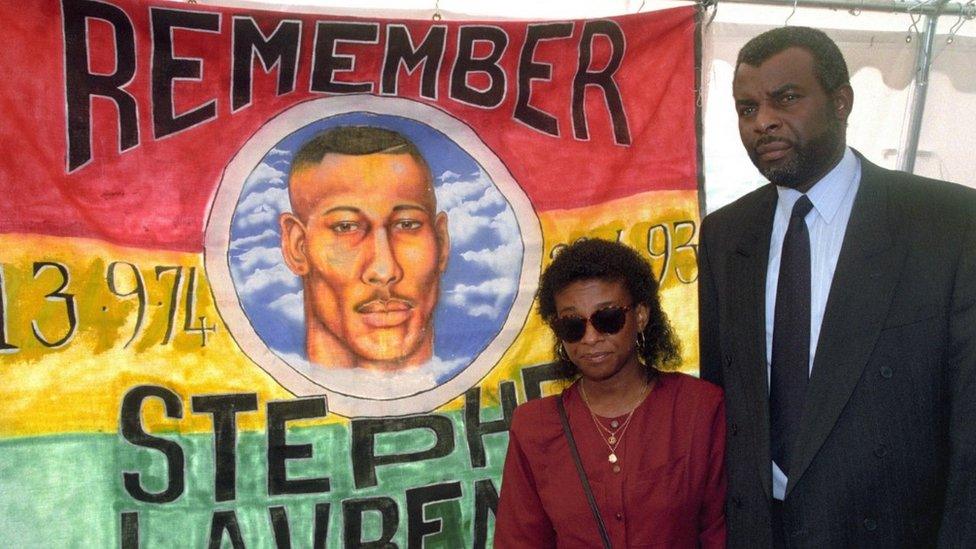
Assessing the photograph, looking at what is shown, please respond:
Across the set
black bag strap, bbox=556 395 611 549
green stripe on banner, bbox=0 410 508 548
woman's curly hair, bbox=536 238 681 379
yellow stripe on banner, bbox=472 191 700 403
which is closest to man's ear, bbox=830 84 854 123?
woman's curly hair, bbox=536 238 681 379

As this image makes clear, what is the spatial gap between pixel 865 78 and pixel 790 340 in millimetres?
1746

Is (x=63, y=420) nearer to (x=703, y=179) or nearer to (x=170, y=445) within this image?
(x=170, y=445)

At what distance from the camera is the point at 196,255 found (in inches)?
99.0

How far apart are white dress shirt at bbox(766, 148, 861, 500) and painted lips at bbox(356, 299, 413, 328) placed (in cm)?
126

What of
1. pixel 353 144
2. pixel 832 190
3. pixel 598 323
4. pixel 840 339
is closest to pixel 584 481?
pixel 598 323

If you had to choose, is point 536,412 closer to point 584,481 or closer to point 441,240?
point 584,481

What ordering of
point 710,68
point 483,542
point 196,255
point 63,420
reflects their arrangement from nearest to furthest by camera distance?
1. point 63,420
2. point 196,255
3. point 483,542
4. point 710,68

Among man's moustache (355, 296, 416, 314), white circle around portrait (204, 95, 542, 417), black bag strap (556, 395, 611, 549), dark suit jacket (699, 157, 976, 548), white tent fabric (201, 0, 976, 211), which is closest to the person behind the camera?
dark suit jacket (699, 157, 976, 548)

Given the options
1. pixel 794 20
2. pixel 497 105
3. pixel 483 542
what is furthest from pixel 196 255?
pixel 794 20

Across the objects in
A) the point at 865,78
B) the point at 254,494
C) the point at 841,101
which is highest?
the point at 865,78

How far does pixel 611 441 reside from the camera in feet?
5.81

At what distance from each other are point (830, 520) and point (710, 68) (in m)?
1.71

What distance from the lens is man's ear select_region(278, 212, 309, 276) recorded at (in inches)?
102

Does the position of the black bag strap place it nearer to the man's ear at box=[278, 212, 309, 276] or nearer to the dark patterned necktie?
the dark patterned necktie
